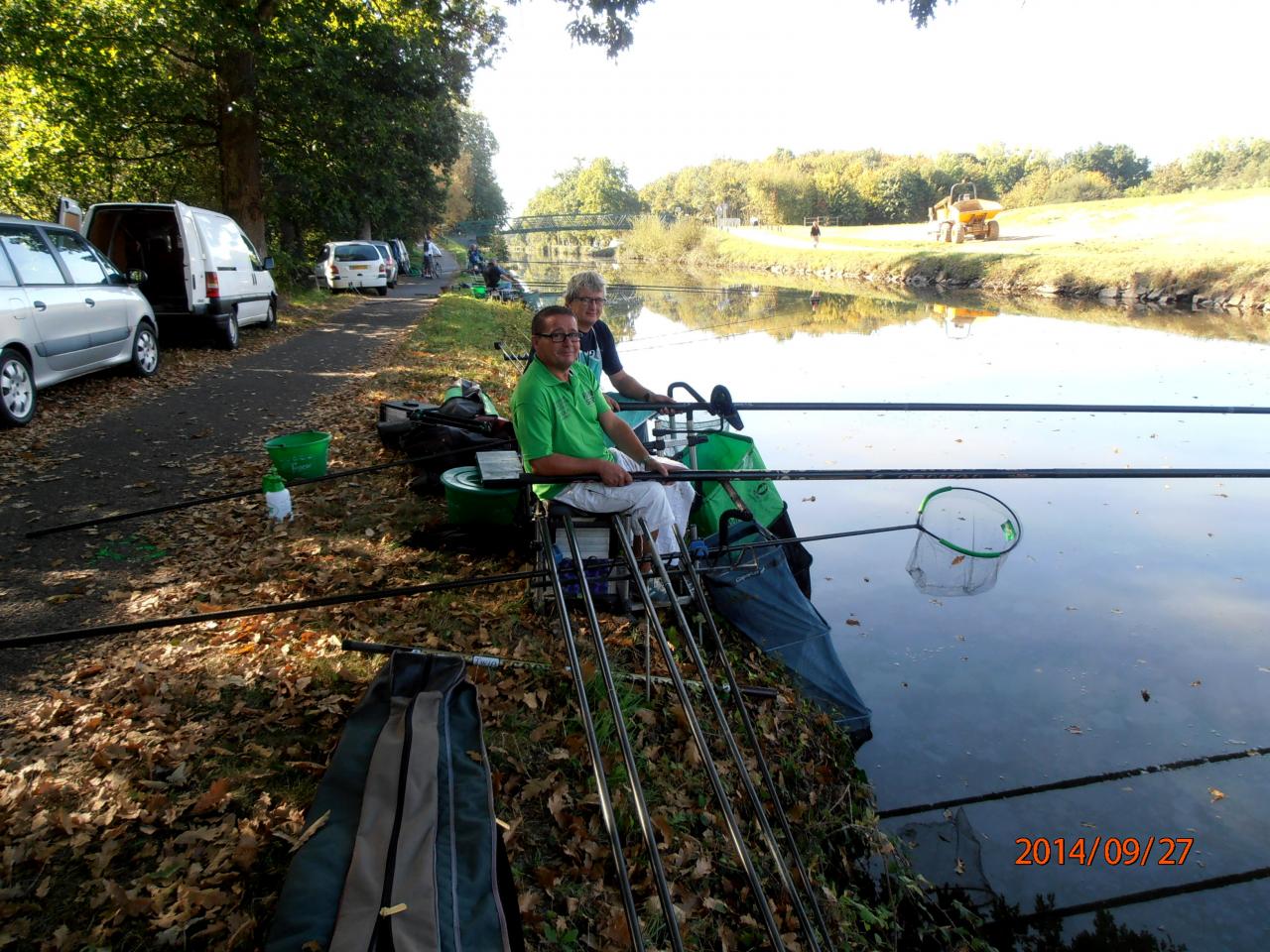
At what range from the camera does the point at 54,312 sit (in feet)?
25.0

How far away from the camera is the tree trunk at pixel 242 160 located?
15.2m

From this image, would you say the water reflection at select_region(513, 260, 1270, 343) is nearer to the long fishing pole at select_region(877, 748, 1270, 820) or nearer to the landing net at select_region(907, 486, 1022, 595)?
the landing net at select_region(907, 486, 1022, 595)

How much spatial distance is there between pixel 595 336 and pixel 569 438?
7.40 ft

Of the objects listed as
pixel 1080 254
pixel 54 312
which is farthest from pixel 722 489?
pixel 1080 254

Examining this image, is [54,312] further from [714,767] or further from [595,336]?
[714,767]

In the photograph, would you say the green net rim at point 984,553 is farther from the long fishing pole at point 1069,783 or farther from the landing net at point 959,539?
the long fishing pole at point 1069,783

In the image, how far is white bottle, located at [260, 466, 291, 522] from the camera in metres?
5.60

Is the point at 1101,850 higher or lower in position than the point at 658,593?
lower

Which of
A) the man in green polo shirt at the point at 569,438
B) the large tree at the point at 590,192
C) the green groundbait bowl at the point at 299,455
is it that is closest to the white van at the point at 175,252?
the green groundbait bowl at the point at 299,455

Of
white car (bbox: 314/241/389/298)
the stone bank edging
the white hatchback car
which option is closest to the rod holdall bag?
the white hatchback car

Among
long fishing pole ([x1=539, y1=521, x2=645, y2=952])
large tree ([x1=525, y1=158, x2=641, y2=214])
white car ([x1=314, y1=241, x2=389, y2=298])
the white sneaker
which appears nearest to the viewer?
long fishing pole ([x1=539, y1=521, x2=645, y2=952])

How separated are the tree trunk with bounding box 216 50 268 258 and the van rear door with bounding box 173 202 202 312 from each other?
4.80 meters

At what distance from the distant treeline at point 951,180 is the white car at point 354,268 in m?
64.8

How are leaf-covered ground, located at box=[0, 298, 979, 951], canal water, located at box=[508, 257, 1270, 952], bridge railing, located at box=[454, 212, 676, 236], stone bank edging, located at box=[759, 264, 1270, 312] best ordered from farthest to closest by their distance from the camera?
bridge railing, located at box=[454, 212, 676, 236]
stone bank edging, located at box=[759, 264, 1270, 312]
canal water, located at box=[508, 257, 1270, 952]
leaf-covered ground, located at box=[0, 298, 979, 951]
